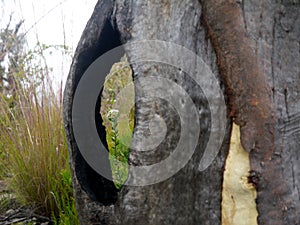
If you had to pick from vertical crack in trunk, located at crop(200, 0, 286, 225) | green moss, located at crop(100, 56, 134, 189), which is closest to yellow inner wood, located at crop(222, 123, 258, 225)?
vertical crack in trunk, located at crop(200, 0, 286, 225)

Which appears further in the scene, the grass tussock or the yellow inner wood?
the grass tussock

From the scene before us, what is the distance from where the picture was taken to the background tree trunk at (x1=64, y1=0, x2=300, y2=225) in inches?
58.4

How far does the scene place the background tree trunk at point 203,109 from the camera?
148cm

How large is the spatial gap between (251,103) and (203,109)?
0.61 feet

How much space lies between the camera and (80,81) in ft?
6.22

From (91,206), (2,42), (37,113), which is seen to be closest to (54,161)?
(37,113)

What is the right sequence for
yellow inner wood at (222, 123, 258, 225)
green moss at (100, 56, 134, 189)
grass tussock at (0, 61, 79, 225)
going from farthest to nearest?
green moss at (100, 56, 134, 189) < grass tussock at (0, 61, 79, 225) < yellow inner wood at (222, 123, 258, 225)

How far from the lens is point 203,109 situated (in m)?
1.55

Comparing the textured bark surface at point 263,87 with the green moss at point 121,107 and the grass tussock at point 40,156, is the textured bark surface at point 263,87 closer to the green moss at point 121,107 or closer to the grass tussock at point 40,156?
the grass tussock at point 40,156

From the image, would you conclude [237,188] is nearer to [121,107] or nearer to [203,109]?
[203,109]

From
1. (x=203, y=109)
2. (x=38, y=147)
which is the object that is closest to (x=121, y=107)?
(x=38, y=147)

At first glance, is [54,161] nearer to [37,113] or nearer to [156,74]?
[37,113]

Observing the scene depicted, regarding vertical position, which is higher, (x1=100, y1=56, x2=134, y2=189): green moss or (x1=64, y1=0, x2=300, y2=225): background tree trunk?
(x1=100, y1=56, x2=134, y2=189): green moss

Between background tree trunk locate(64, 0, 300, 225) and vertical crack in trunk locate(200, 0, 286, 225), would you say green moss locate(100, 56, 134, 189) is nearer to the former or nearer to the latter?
background tree trunk locate(64, 0, 300, 225)
